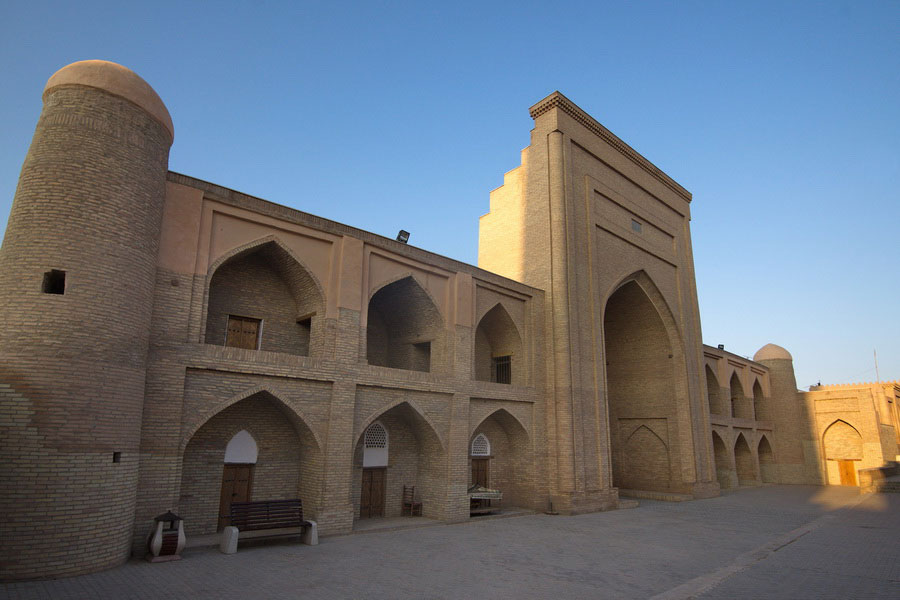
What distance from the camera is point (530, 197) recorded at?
55.0 ft

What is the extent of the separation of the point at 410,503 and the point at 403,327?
4205 millimetres

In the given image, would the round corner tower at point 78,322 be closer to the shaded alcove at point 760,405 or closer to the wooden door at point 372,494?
the wooden door at point 372,494

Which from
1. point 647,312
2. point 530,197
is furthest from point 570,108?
point 647,312

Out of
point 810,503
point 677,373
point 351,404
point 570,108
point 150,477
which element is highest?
point 570,108

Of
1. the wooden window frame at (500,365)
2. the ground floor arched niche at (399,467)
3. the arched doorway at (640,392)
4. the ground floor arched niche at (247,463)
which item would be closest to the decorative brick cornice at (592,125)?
the arched doorway at (640,392)

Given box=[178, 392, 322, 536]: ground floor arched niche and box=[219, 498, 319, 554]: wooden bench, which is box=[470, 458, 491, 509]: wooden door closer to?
box=[178, 392, 322, 536]: ground floor arched niche

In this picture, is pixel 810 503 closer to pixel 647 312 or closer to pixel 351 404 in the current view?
pixel 647 312

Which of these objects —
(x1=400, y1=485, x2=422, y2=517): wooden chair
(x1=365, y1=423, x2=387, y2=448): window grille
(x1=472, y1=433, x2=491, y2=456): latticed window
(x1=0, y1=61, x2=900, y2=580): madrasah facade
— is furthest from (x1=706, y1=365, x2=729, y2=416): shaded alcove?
(x1=365, y1=423, x2=387, y2=448): window grille

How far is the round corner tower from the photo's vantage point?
6641 mm

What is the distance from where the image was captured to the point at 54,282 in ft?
24.6

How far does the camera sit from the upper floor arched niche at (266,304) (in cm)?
1068

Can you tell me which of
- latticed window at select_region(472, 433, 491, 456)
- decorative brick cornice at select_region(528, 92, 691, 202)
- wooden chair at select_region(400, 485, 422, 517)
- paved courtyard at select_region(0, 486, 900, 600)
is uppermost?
decorative brick cornice at select_region(528, 92, 691, 202)

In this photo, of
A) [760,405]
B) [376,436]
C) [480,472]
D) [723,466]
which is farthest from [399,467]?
[760,405]

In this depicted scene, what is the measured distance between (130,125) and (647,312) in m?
17.6
